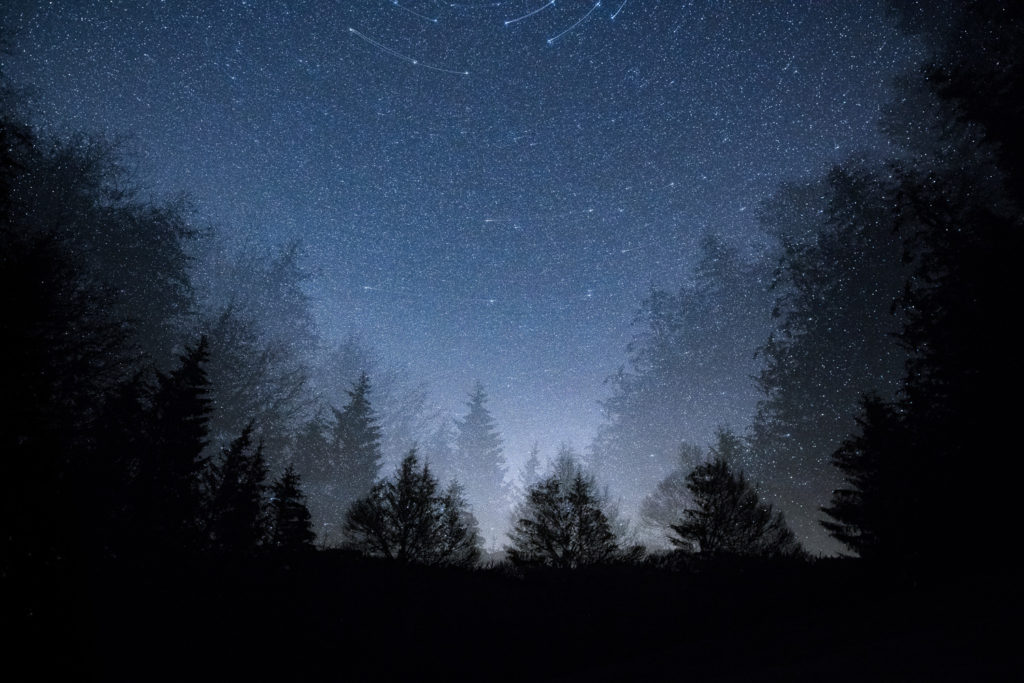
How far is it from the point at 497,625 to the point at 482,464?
63.1m

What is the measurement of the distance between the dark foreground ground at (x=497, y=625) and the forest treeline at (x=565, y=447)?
990 millimetres

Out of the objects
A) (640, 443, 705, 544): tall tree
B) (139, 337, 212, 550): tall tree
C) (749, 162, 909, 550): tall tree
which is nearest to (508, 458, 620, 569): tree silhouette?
(139, 337, 212, 550): tall tree

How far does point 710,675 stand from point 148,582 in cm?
705

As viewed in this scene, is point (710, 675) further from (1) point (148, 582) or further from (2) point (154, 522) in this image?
(2) point (154, 522)

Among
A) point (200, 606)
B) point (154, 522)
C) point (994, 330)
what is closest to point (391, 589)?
point (200, 606)

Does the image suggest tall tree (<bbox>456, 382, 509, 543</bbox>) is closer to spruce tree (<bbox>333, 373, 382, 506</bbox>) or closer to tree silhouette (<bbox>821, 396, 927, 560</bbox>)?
spruce tree (<bbox>333, 373, 382, 506</bbox>)

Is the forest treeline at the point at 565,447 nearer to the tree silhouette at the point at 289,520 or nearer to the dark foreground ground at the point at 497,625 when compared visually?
the tree silhouette at the point at 289,520

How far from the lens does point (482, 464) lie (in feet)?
222

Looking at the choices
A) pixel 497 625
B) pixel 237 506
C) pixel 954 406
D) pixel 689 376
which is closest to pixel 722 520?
pixel 954 406

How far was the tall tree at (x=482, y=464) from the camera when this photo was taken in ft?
220

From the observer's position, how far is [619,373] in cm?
7312

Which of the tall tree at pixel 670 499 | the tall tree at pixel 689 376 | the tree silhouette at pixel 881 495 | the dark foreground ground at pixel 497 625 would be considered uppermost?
the tall tree at pixel 689 376

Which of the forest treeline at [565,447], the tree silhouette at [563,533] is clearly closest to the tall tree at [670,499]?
the forest treeline at [565,447]

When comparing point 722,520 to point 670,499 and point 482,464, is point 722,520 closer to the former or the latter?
point 670,499
